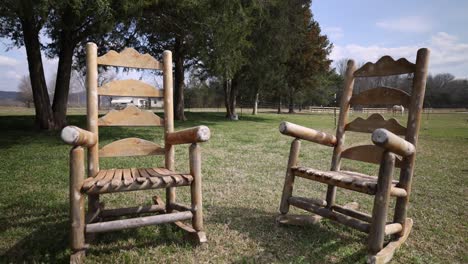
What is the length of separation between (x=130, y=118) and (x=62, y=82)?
9.78m

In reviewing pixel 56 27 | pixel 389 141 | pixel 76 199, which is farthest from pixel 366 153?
pixel 56 27

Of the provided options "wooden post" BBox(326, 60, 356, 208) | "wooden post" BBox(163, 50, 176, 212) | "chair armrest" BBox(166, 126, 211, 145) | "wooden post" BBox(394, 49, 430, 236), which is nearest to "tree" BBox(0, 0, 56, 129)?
"wooden post" BBox(163, 50, 176, 212)

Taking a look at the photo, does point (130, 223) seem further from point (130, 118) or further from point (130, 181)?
point (130, 118)

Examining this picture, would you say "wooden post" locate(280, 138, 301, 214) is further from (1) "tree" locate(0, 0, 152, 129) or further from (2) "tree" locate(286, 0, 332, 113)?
(2) "tree" locate(286, 0, 332, 113)

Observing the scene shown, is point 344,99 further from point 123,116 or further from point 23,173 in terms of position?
point 23,173

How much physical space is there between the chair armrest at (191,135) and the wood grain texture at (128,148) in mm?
199

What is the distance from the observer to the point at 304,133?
9.34 feet

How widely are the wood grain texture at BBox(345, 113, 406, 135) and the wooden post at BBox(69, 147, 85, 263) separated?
2.57 metres

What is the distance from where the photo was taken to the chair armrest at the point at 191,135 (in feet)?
A: 7.56

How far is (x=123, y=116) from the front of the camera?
9.25 ft

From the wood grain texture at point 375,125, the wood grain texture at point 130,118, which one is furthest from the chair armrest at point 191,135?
the wood grain texture at point 375,125

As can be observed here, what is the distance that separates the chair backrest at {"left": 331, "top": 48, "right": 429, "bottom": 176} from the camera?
8.55 ft

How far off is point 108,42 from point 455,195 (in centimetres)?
1228

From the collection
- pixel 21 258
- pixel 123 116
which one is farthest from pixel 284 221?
pixel 21 258
